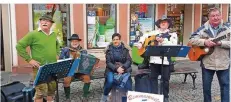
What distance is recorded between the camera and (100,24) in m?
7.95

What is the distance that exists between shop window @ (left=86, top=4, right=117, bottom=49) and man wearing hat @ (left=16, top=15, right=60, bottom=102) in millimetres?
3817

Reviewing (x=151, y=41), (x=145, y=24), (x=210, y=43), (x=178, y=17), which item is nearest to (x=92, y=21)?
(x=145, y=24)

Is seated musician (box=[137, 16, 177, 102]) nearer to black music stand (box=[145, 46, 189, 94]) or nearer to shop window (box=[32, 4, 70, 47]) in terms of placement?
black music stand (box=[145, 46, 189, 94])

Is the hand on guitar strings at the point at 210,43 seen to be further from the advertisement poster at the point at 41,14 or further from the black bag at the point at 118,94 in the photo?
the advertisement poster at the point at 41,14

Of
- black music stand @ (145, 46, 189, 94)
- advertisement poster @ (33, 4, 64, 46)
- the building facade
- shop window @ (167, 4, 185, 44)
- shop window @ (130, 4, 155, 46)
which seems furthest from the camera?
shop window @ (167, 4, 185, 44)

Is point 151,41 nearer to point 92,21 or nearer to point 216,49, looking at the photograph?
point 216,49

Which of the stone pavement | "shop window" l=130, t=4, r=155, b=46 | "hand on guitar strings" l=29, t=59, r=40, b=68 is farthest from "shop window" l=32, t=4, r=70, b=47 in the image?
"hand on guitar strings" l=29, t=59, r=40, b=68

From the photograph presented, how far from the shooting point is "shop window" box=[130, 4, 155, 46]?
819cm

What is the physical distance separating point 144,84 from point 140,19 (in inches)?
153

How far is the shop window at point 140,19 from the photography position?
8.19 m

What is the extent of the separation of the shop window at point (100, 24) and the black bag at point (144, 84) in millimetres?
3302

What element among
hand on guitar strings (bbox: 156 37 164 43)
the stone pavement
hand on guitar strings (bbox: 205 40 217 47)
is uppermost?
hand on guitar strings (bbox: 156 37 164 43)

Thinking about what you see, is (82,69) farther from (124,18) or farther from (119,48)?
(124,18)

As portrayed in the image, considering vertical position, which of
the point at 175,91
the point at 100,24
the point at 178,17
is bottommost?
the point at 175,91
